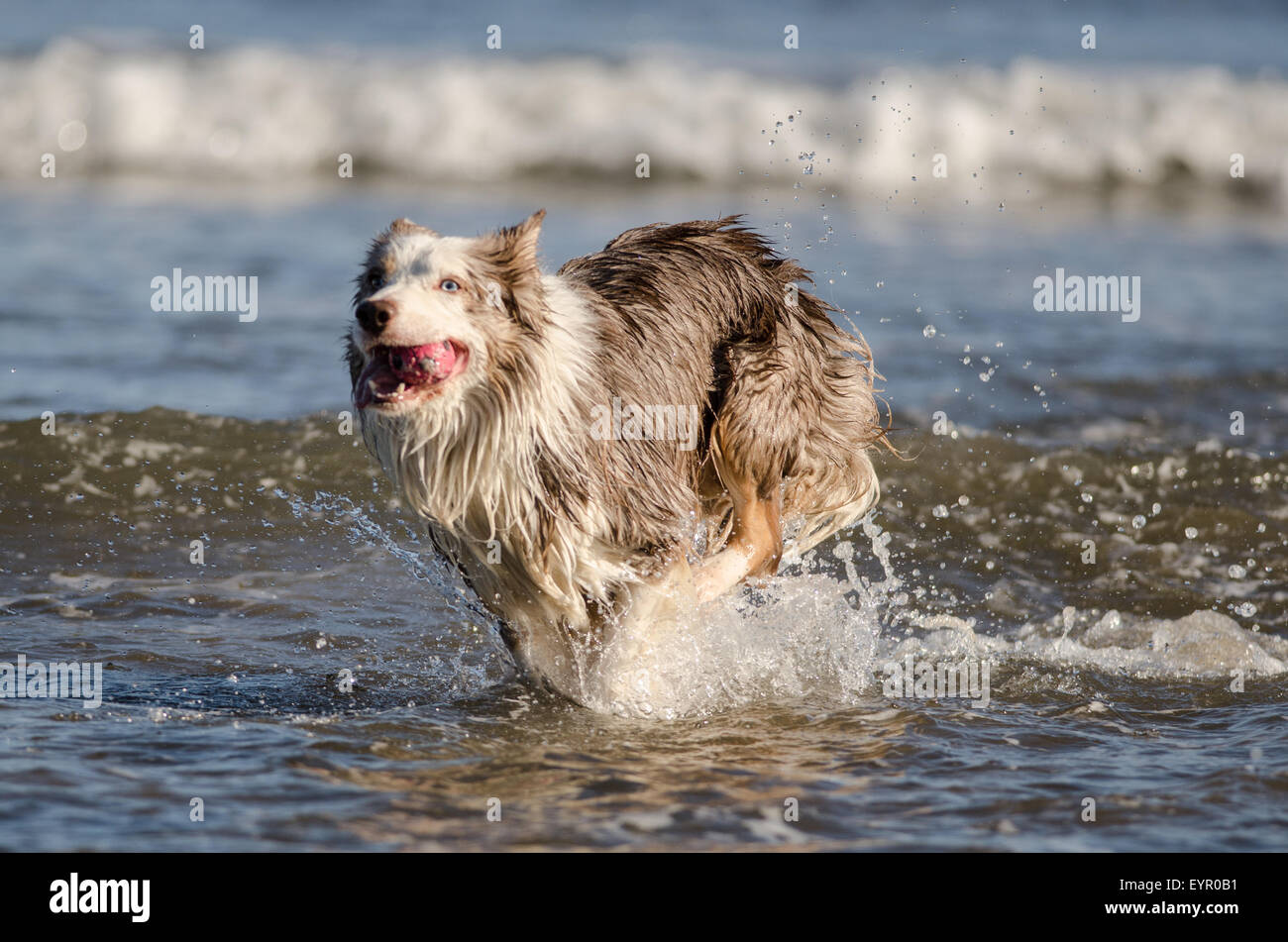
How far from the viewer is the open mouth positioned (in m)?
4.43

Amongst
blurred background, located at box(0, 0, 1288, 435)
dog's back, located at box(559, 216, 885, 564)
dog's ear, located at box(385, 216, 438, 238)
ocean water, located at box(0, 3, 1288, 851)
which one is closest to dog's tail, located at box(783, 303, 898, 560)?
dog's back, located at box(559, 216, 885, 564)

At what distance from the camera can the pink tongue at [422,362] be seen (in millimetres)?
4426

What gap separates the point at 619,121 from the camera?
18859 millimetres

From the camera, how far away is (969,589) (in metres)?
7.19

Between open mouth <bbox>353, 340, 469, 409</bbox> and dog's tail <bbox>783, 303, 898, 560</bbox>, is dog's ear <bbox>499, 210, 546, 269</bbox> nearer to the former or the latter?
open mouth <bbox>353, 340, 469, 409</bbox>

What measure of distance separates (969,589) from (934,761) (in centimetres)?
238

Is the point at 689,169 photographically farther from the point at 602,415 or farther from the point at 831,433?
the point at 602,415

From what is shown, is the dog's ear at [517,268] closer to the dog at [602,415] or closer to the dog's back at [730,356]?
the dog at [602,415]

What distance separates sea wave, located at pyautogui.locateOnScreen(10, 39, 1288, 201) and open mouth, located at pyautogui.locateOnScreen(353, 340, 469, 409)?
13716mm

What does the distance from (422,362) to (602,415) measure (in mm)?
767

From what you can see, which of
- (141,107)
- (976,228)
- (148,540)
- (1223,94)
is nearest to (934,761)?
(148,540)

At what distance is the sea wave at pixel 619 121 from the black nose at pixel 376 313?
13853 mm

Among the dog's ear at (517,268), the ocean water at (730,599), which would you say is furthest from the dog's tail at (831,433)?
the dog's ear at (517,268)
